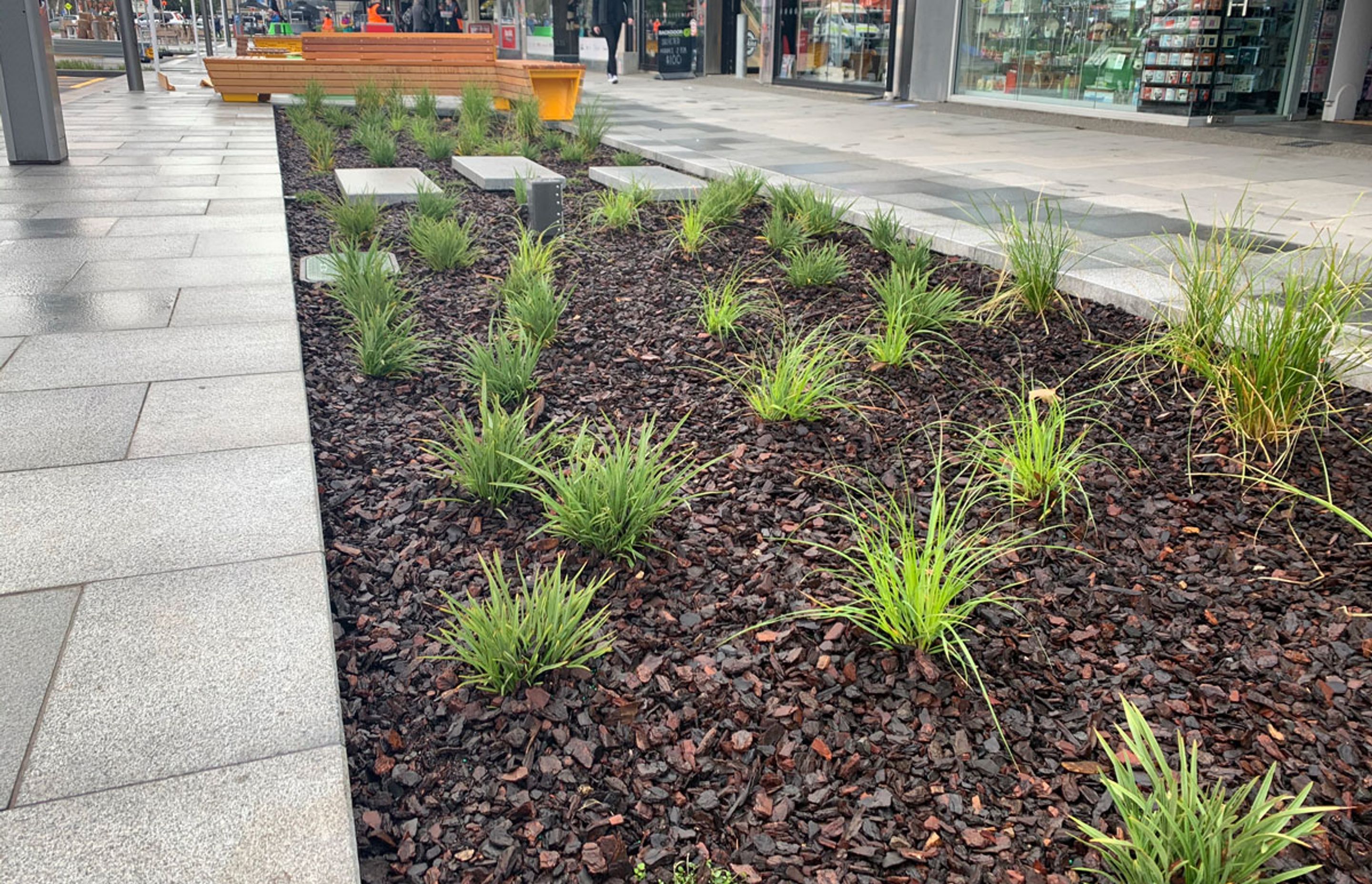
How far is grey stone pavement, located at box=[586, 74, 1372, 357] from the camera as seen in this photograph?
5742mm

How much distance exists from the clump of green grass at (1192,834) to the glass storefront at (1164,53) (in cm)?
1403

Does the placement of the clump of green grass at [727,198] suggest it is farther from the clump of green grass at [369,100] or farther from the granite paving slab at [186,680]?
the clump of green grass at [369,100]

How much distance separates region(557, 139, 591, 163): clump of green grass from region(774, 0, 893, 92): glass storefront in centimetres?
1082

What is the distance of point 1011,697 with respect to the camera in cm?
242

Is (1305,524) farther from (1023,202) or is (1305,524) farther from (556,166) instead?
(556,166)

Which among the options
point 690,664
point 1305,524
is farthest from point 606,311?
point 1305,524

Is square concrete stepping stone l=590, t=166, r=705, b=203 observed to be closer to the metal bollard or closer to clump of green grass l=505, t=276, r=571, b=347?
the metal bollard

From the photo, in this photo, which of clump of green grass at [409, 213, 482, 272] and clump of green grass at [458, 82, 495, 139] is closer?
clump of green grass at [409, 213, 482, 272]

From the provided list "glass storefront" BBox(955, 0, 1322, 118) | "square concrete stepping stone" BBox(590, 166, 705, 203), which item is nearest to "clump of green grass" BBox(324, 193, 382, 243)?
"square concrete stepping stone" BBox(590, 166, 705, 203)

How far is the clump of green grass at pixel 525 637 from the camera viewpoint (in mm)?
2391

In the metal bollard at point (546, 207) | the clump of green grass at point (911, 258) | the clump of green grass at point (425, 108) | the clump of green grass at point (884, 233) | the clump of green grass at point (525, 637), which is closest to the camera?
the clump of green grass at point (525, 637)

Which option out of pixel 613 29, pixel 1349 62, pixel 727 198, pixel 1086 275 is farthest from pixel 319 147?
pixel 613 29

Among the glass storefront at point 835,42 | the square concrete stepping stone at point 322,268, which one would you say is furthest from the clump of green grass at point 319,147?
the glass storefront at point 835,42

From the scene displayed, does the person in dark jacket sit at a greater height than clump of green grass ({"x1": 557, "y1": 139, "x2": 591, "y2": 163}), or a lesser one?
greater
